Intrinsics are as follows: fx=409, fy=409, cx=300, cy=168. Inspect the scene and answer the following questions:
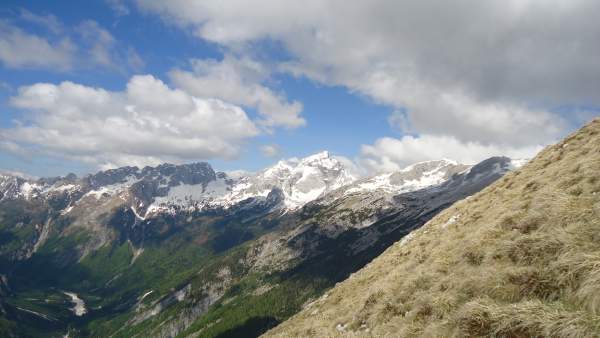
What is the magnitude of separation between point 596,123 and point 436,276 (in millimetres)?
26443

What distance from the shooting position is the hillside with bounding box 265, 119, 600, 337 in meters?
10.5

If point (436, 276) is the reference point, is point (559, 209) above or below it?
above

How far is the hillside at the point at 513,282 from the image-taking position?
10.5 metres

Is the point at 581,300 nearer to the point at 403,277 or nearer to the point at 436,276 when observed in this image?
the point at 436,276

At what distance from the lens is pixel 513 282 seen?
1357 cm

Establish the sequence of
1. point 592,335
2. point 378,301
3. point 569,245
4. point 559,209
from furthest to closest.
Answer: point 378,301
point 559,209
point 569,245
point 592,335

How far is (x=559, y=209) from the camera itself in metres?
17.3

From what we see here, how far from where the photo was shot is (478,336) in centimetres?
1144

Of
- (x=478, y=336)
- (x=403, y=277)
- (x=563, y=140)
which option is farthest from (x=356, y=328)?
(x=563, y=140)

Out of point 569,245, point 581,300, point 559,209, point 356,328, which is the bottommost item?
point 356,328

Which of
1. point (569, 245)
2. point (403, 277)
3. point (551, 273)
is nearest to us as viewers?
point (551, 273)

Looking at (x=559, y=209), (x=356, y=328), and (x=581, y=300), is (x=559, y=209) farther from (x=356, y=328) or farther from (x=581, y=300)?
(x=356, y=328)

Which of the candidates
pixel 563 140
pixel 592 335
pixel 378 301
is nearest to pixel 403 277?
pixel 378 301

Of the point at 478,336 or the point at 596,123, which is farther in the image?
the point at 596,123
